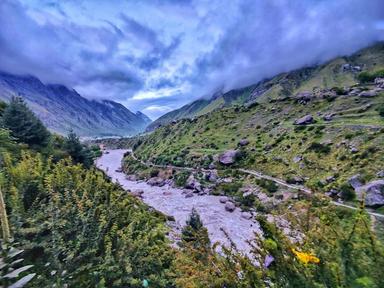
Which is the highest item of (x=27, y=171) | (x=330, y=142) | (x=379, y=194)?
(x=27, y=171)

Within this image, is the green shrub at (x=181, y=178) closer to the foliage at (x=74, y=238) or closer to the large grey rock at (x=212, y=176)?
the large grey rock at (x=212, y=176)

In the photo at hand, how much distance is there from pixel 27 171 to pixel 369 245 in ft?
30.7

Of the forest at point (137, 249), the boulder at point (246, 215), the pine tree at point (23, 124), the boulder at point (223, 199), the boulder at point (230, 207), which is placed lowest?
the boulder at point (246, 215)

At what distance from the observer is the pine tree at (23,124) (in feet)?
73.8

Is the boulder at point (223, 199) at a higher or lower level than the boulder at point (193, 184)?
lower

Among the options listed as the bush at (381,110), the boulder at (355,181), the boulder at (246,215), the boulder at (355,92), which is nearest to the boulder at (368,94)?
the boulder at (355,92)

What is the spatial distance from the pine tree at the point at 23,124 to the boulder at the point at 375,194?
103 feet

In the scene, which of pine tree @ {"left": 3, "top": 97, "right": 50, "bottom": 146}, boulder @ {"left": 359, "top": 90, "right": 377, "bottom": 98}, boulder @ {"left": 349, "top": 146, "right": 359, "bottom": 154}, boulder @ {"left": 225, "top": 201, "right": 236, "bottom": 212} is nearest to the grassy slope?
boulder @ {"left": 349, "top": 146, "right": 359, "bottom": 154}

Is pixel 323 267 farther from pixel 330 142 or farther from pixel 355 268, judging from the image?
pixel 330 142

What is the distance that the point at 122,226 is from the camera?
35.0 ft

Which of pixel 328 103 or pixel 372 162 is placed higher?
pixel 328 103

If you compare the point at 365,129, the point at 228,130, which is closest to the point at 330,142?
the point at 365,129

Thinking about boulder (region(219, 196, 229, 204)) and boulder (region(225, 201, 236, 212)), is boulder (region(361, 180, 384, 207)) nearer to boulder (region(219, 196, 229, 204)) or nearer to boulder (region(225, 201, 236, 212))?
boulder (region(225, 201, 236, 212))

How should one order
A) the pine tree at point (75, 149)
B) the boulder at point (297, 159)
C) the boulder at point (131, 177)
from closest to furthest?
the pine tree at point (75, 149) < the boulder at point (297, 159) < the boulder at point (131, 177)
